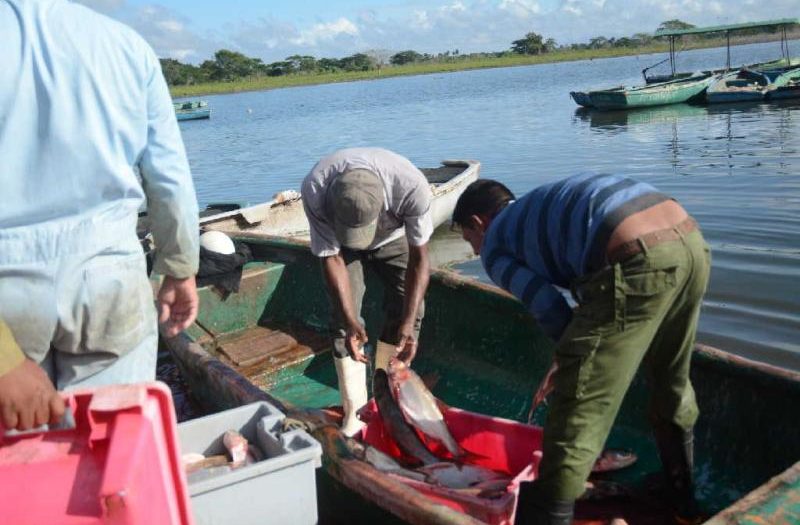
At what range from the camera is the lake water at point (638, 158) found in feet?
27.1

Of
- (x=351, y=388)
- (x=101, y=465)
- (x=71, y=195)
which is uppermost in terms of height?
(x=71, y=195)

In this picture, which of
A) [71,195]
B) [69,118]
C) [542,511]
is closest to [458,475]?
[542,511]

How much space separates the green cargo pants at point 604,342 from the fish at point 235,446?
49.0 inches

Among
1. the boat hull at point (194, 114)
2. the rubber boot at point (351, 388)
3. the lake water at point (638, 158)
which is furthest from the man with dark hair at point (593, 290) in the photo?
the boat hull at point (194, 114)

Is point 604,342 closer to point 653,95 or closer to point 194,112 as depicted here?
point 653,95

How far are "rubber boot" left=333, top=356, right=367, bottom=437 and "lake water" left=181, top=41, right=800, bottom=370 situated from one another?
4.28 m

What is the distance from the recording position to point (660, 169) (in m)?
16.3

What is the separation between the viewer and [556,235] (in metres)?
2.98

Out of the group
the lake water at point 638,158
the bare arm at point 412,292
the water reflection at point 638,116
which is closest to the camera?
the bare arm at point 412,292

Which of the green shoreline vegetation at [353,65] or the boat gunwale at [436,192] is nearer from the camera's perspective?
the boat gunwale at [436,192]

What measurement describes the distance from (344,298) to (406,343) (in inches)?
18.4

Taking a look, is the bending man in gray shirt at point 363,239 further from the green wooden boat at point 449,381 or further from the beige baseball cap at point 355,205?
the green wooden boat at point 449,381

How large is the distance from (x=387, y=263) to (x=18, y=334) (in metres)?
3.01

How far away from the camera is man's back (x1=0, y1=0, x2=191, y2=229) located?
1.92m
